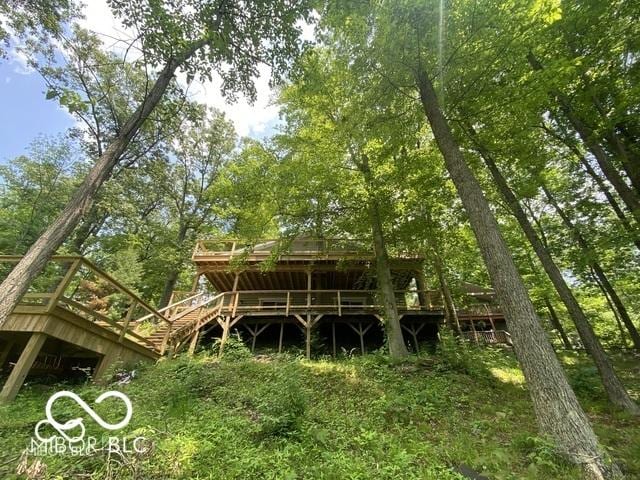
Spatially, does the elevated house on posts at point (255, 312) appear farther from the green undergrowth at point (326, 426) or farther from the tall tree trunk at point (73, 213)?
the tall tree trunk at point (73, 213)

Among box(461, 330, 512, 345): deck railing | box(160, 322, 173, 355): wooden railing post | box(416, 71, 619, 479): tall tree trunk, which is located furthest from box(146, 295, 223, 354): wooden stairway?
box(461, 330, 512, 345): deck railing

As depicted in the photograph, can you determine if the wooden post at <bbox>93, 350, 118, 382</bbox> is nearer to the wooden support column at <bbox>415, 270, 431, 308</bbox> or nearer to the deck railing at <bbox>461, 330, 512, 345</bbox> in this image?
the wooden support column at <bbox>415, 270, 431, 308</bbox>

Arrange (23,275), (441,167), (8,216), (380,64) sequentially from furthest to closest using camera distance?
1. (8,216)
2. (441,167)
3. (380,64)
4. (23,275)

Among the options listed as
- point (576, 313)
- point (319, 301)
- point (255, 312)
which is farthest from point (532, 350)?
point (319, 301)

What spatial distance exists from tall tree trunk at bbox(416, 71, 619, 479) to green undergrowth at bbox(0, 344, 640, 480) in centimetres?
26

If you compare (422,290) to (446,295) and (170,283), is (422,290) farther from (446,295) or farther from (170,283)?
(170,283)

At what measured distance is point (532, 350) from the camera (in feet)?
13.0

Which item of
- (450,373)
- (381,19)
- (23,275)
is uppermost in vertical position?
(381,19)

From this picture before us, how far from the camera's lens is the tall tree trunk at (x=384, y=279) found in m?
8.38

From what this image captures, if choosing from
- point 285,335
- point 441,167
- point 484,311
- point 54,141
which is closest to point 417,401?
point 441,167

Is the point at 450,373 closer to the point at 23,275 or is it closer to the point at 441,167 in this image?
the point at 441,167

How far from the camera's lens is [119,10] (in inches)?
214

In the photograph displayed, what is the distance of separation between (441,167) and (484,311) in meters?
12.2

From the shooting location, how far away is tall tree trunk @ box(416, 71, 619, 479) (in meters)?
3.22
